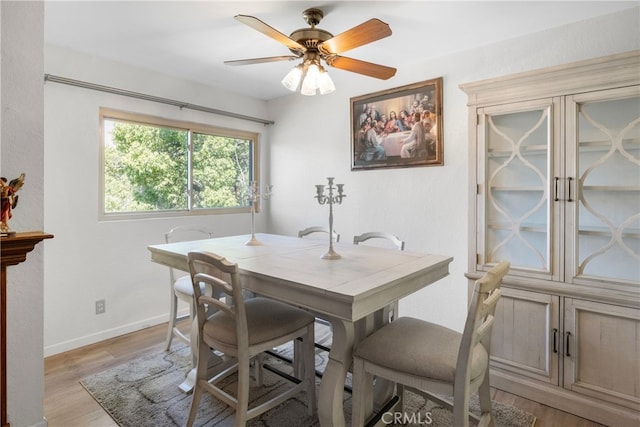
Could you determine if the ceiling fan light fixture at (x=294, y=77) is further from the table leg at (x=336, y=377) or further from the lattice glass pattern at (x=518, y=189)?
the table leg at (x=336, y=377)

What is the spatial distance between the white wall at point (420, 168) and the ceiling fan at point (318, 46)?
0.97 m

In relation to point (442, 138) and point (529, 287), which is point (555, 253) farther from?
point (442, 138)

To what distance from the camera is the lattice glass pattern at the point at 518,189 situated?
200 cm

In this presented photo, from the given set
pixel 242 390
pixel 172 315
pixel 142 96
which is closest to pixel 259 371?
pixel 242 390

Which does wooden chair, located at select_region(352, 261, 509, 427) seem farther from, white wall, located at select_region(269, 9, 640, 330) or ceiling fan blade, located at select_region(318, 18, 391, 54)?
white wall, located at select_region(269, 9, 640, 330)

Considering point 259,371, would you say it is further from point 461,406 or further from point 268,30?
point 268,30

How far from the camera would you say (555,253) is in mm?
1919

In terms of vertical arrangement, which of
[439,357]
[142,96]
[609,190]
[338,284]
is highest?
[142,96]

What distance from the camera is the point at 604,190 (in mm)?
1861

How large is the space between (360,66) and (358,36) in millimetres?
347

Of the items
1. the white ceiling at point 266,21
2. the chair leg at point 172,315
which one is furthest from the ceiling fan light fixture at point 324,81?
the chair leg at point 172,315

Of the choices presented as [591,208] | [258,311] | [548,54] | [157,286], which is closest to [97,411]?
[258,311]

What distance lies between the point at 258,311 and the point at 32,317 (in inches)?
41.5

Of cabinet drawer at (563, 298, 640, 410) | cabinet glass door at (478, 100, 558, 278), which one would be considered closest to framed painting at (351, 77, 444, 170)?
cabinet glass door at (478, 100, 558, 278)
